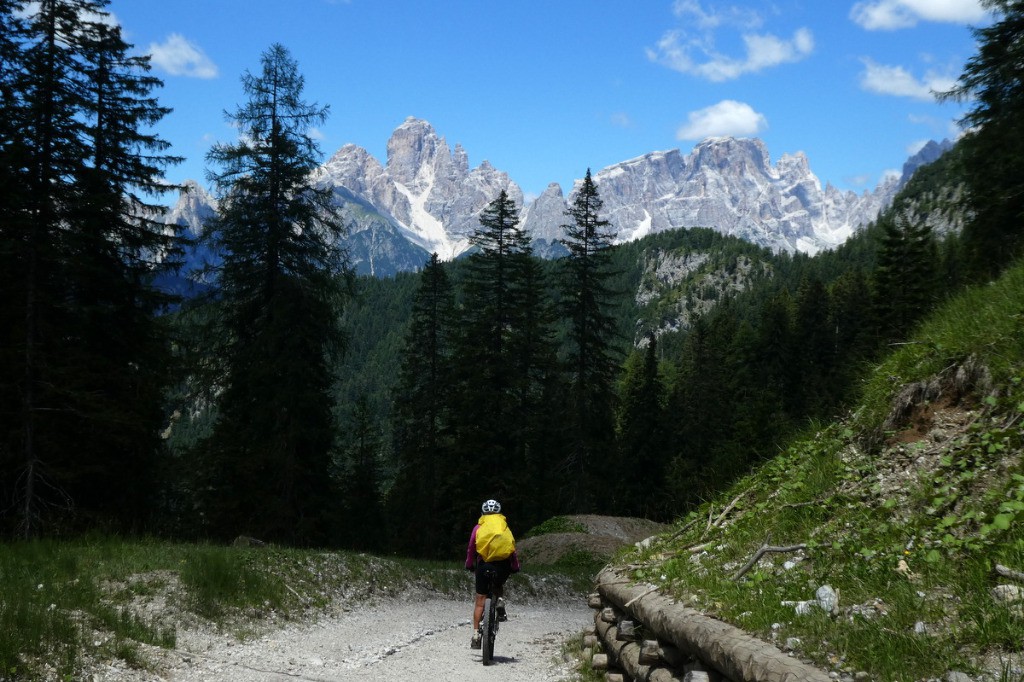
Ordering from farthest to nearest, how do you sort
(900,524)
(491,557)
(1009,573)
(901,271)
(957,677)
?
(901,271)
(491,557)
(900,524)
(1009,573)
(957,677)

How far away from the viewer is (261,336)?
21.7 m

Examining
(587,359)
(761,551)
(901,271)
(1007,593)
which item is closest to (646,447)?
(587,359)

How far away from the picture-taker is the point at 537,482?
1532 inches

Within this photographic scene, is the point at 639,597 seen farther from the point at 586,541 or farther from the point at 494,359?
the point at 494,359

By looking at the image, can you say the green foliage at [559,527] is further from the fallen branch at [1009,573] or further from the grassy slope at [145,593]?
the fallen branch at [1009,573]

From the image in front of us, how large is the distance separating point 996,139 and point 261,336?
75.2 feet

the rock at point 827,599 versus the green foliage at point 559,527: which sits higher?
the rock at point 827,599

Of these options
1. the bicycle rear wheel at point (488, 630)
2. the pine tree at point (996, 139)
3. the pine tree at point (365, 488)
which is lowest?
the pine tree at point (365, 488)

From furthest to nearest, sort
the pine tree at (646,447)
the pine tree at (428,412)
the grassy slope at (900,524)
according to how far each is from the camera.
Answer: the pine tree at (646,447), the pine tree at (428,412), the grassy slope at (900,524)

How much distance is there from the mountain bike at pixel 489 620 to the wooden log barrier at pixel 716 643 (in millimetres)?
2915

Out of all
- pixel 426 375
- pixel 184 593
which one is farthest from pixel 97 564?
pixel 426 375

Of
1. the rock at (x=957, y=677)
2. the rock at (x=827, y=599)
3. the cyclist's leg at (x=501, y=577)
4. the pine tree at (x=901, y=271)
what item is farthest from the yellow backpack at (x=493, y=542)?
the pine tree at (x=901, y=271)

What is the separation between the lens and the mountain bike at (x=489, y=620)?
9.25m

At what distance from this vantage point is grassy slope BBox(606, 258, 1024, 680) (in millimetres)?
3754
